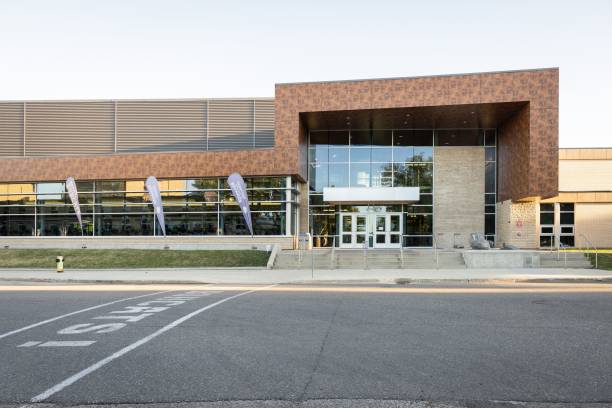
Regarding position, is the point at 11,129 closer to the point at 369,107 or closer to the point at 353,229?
the point at 353,229

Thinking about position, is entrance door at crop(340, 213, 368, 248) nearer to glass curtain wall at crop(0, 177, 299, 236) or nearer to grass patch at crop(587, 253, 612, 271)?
glass curtain wall at crop(0, 177, 299, 236)

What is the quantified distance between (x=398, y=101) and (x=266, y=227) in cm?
1076

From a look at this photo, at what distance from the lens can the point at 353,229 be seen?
112 ft

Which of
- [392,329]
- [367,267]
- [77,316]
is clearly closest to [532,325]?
[392,329]

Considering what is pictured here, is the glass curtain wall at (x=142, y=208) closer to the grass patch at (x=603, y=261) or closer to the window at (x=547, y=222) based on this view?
the grass patch at (x=603, y=261)

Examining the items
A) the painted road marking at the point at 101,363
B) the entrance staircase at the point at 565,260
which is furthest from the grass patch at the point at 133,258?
the painted road marking at the point at 101,363

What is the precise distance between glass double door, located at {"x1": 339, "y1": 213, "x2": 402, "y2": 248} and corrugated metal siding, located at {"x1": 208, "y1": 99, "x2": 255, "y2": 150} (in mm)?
10706

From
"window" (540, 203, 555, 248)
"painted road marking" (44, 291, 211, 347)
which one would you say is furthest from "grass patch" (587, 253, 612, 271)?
"painted road marking" (44, 291, 211, 347)

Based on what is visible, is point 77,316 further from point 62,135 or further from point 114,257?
point 62,135

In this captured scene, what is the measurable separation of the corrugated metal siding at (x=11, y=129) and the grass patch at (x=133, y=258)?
13.7 meters

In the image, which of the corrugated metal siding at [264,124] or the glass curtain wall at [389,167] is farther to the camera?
the corrugated metal siding at [264,124]

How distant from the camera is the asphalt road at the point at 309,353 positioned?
509cm

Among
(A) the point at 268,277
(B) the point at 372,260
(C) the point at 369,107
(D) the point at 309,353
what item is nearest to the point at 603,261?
(B) the point at 372,260

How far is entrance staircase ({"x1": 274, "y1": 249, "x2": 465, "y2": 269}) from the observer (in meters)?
24.9
